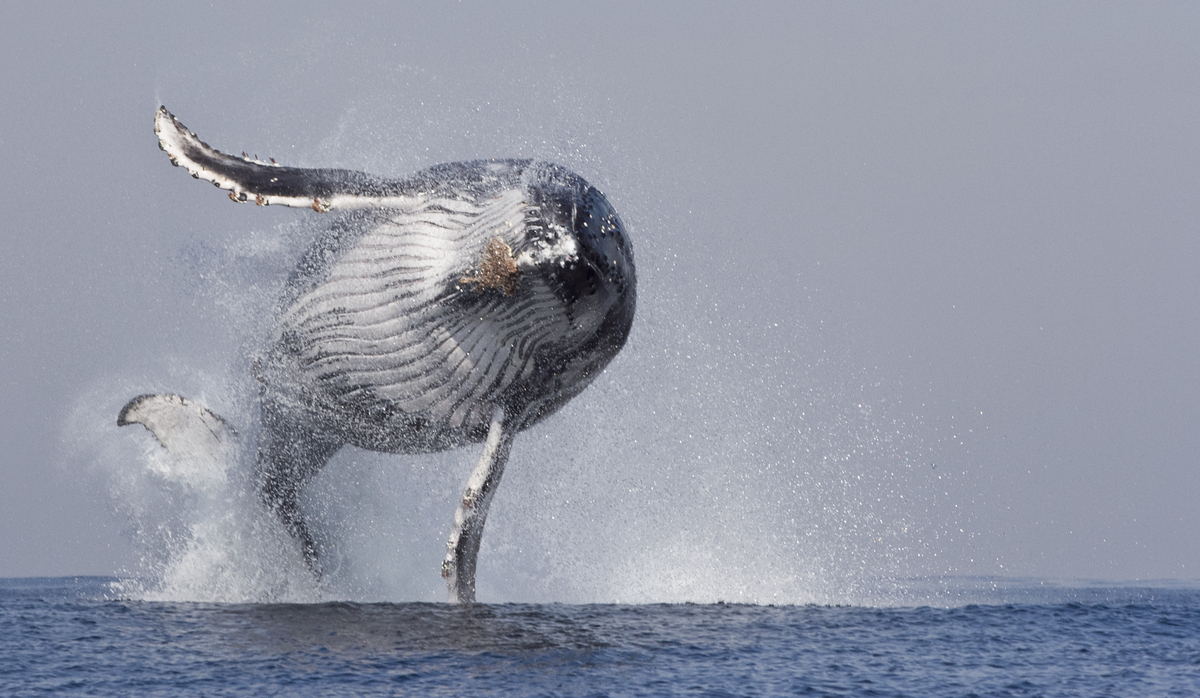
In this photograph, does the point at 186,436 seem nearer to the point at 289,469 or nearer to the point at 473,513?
the point at 289,469

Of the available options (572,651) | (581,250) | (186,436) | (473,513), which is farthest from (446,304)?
(186,436)

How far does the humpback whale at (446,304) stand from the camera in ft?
46.2

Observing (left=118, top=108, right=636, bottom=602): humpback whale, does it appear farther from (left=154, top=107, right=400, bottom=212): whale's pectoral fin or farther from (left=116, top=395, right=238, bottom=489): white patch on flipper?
(left=116, top=395, right=238, bottom=489): white patch on flipper

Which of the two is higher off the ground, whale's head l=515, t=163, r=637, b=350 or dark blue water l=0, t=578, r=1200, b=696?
whale's head l=515, t=163, r=637, b=350

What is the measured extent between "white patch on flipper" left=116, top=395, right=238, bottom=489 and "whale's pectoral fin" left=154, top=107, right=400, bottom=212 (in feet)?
14.9

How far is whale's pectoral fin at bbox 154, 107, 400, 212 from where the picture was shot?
15.4 metres

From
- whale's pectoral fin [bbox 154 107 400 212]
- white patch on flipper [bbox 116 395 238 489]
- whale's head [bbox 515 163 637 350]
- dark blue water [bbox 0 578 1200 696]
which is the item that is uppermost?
whale's pectoral fin [bbox 154 107 400 212]

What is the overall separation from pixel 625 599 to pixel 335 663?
7420 millimetres

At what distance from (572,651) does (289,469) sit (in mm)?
7176

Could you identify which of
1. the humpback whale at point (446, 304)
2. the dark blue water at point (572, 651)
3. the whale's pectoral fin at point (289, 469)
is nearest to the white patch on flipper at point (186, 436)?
the whale's pectoral fin at point (289, 469)

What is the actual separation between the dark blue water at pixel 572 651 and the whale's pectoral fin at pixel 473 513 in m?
0.35

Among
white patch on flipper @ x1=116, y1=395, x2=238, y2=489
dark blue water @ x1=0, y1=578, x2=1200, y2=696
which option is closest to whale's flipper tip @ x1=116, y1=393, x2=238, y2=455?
white patch on flipper @ x1=116, y1=395, x2=238, y2=489

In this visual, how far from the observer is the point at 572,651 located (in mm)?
12523

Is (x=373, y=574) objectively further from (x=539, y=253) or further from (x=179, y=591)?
(x=539, y=253)
